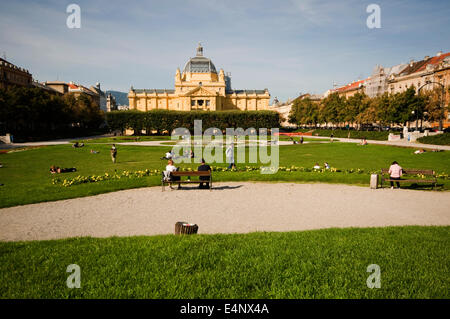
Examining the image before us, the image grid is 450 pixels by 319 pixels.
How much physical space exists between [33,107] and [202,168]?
48796 millimetres

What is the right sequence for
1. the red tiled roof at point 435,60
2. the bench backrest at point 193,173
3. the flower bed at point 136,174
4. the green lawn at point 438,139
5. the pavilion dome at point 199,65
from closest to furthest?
the bench backrest at point 193,173, the flower bed at point 136,174, the green lawn at point 438,139, the red tiled roof at point 435,60, the pavilion dome at point 199,65

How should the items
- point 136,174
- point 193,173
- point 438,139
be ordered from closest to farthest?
point 193,173
point 136,174
point 438,139

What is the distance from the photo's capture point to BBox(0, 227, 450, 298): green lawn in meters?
4.49

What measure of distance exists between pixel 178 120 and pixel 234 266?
205 ft

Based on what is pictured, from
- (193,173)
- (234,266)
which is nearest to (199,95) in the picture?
(193,173)

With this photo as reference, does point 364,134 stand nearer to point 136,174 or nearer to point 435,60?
point 435,60

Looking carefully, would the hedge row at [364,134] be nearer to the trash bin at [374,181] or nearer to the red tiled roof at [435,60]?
the red tiled roof at [435,60]

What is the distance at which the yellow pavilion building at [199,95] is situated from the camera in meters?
97.4

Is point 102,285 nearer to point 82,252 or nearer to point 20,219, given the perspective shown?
point 82,252

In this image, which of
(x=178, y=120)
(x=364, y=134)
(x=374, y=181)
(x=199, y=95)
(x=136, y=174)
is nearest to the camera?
(x=374, y=181)

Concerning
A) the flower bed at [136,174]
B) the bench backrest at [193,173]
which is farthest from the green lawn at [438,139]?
the bench backrest at [193,173]

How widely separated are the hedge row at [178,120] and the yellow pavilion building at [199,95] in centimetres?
3036

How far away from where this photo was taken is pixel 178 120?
66125mm
